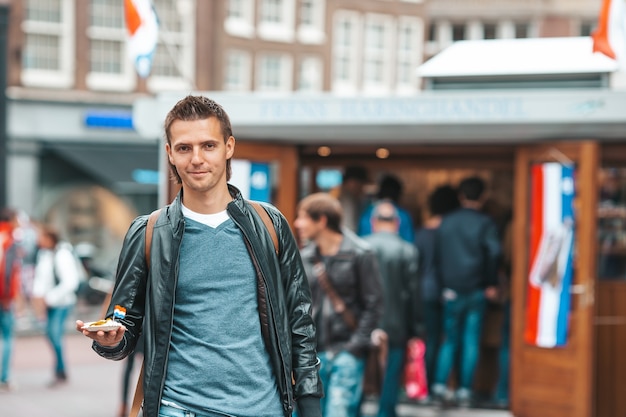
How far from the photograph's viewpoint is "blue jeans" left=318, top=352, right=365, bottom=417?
632 centimetres

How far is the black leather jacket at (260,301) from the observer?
314 centimetres

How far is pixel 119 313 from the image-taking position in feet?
10.3

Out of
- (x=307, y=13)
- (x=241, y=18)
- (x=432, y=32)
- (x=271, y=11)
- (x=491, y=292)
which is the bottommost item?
(x=491, y=292)

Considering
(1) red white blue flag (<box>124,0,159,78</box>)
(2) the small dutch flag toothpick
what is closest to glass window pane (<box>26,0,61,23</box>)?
(1) red white blue flag (<box>124,0,159,78</box>)

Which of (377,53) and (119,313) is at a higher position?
(377,53)

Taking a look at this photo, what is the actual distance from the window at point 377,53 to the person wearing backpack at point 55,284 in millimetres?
24416

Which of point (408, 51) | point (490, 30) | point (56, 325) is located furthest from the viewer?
point (490, 30)

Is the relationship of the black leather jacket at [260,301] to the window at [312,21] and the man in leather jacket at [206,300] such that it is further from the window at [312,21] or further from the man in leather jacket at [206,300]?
the window at [312,21]

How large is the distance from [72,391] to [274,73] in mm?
21313

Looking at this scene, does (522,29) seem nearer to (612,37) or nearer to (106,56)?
(106,56)

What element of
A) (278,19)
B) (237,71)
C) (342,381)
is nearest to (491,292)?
(342,381)

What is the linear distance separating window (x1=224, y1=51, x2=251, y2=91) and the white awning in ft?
69.9

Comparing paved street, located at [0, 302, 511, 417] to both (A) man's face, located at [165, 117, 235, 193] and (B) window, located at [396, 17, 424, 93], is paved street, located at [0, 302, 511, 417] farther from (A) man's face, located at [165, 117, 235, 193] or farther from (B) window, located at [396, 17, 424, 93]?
(B) window, located at [396, 17, 424, 93]

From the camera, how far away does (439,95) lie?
7.55 metres
